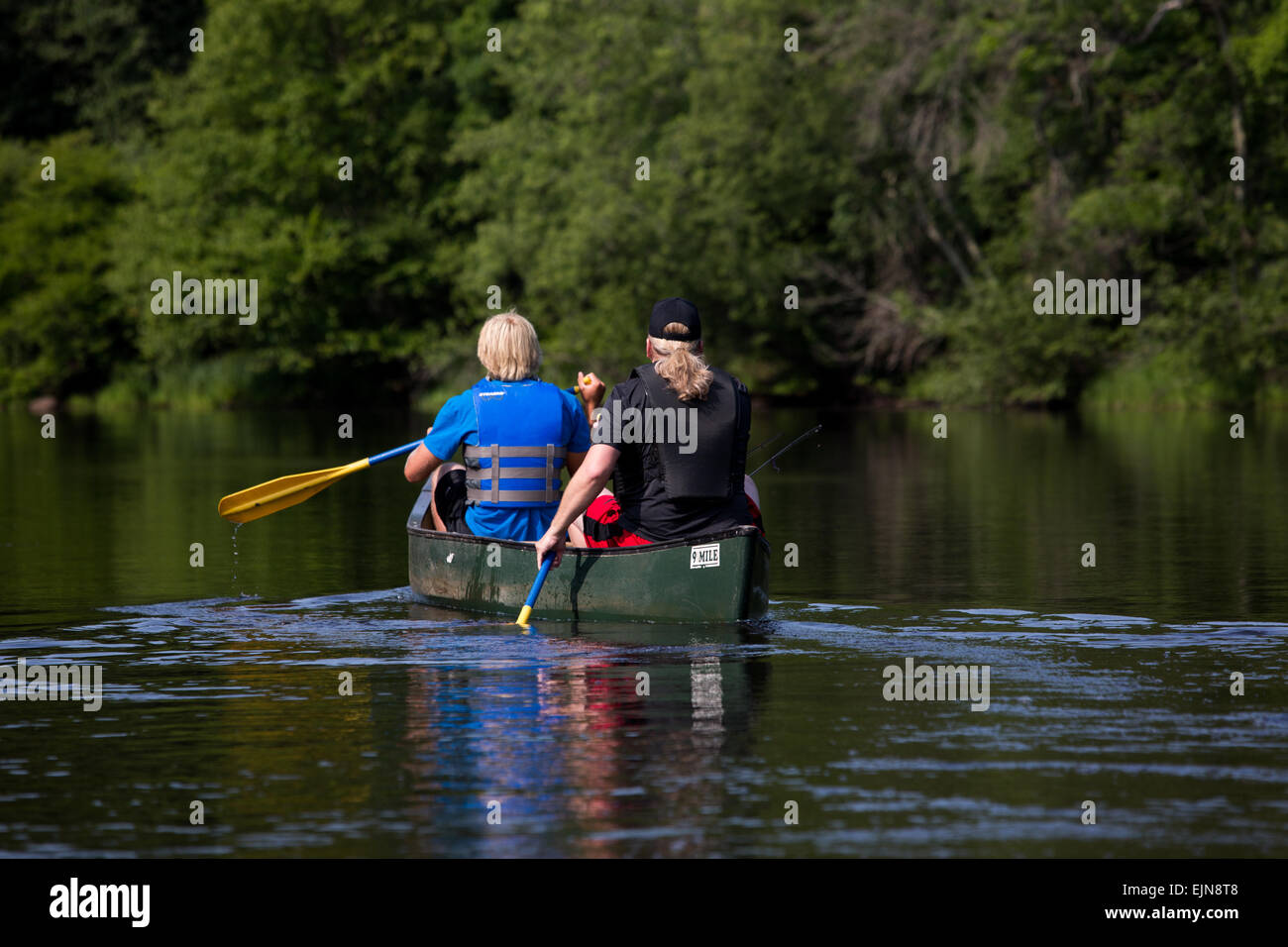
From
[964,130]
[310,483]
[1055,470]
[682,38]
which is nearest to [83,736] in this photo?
[310,483]

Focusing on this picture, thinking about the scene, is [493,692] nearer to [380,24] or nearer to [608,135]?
[608,135]

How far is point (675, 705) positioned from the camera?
8.34m

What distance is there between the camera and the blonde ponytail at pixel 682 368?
10125mm

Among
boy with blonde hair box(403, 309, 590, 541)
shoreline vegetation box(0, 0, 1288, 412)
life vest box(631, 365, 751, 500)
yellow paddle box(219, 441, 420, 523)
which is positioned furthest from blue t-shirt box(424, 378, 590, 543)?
shoreline vegetation box(0, 0, 1288, 412)

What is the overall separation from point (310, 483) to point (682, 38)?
118 feet

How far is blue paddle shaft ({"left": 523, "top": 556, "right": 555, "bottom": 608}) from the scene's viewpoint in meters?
10.5

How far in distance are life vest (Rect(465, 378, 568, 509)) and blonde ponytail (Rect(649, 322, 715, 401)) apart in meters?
1.03

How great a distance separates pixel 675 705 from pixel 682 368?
92.7 inches

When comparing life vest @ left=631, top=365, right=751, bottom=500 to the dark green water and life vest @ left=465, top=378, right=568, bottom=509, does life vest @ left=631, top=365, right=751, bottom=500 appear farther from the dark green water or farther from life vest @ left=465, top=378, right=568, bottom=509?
life vest @ left=465, top=378, right=568, bottom=509

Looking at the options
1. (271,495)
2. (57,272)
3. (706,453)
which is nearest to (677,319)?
(706,453)

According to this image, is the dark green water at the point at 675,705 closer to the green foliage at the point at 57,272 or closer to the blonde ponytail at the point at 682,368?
the blonde ponytail at the point at 682,368

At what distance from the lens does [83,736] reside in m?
7.75

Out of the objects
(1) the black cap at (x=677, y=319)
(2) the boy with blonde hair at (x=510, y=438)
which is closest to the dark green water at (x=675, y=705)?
(2) the boy with blonde hair at (x=510, y=438)

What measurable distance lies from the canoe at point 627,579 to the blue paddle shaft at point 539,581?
0.13 meters
